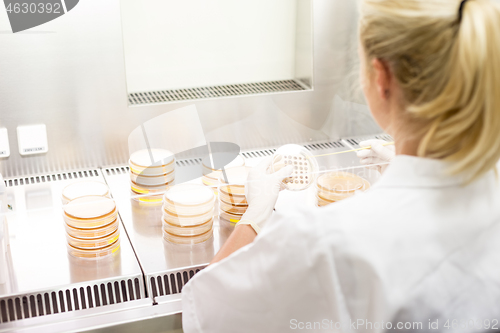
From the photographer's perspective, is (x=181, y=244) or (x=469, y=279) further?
(x=181, y=244)

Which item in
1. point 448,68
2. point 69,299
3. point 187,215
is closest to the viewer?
point 448,68

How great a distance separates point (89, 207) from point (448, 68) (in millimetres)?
746

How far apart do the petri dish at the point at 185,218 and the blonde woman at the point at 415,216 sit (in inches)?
13.1

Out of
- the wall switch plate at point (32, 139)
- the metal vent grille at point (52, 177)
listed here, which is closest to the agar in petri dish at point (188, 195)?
the metal vent grille at point (52, 177)

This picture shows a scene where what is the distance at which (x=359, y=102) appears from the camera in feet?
4.18

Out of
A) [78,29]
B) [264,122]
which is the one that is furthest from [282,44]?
[78,29]

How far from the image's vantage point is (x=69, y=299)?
0.95m

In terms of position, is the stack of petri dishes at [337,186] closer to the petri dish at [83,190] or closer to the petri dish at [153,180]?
the petri dish at [153,180]

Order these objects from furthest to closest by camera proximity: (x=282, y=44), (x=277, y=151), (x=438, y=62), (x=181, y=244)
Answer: (x=282, y=44) → (x=277, y=151) → (x=181, y=244) → (x=438, y=62)

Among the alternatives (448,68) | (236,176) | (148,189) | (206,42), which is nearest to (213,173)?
(236,176)

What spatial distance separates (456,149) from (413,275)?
191 millimetres

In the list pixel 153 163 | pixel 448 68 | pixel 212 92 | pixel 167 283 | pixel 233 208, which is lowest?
pixel 167 283

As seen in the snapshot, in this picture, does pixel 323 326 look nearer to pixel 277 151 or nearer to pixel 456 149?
pixel 456 149

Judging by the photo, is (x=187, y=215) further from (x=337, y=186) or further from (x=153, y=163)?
(x=337, y=186)
